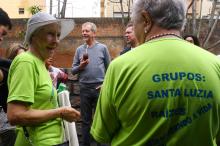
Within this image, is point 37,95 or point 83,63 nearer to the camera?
point 37,95

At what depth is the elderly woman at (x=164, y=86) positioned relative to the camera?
2691 millimetres

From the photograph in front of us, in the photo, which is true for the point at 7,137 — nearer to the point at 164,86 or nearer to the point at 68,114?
the point at 68,114

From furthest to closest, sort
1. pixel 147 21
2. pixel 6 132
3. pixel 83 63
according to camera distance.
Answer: pixel 83 63
pixel 6 132
pixel 147 21

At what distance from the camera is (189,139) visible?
276 centimetres

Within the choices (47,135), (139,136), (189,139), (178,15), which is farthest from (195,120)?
(47,135)

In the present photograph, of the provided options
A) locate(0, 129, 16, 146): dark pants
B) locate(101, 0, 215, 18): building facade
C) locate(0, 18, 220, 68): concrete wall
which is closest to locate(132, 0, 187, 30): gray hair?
locate(0, 129, 16, 146): dark pants

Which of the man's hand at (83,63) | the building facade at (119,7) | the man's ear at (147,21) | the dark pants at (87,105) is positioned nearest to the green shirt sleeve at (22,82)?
the man's ear at (147,21)

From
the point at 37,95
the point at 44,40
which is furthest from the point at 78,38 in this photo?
the point at 37,95

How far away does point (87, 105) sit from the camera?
8.17m

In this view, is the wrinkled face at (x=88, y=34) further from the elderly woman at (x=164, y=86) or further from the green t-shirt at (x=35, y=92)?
the elderly woman at (x=164, y=86)

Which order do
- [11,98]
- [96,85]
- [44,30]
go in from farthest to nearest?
[96,85] < [44,30] < [11,98]

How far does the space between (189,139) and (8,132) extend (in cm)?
325

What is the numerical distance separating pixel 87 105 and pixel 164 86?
5548 millimetres

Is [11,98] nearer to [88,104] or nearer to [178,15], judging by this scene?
[178,15]
